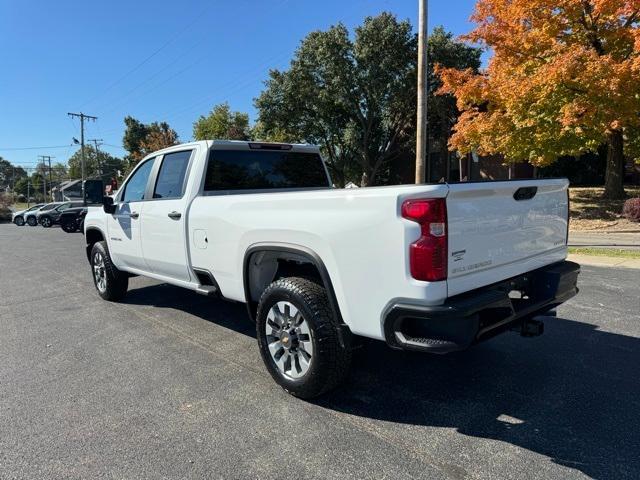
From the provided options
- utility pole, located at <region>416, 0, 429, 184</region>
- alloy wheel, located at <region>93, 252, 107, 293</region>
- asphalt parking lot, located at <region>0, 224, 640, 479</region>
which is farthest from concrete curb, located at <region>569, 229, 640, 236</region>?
alloy wheel, located at <region>93, 252, 107, 293</region>

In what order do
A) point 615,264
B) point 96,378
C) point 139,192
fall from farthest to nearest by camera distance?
point 615,264, point 139,192, point 96,378

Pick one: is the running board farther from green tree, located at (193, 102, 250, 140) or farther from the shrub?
green tree, located at (193, 102, 250, 140)

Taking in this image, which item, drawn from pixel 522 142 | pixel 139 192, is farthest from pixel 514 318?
pixel 522 142

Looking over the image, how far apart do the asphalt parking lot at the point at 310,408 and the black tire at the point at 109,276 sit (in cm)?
111

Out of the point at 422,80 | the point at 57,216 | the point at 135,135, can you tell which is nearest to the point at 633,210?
the point at 422,80

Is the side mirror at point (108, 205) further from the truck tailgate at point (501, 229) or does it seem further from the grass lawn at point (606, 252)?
the grass lawn at point (606, 252)

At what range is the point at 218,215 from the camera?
414cm

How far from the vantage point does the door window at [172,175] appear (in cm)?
494

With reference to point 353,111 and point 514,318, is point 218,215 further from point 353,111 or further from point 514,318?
point 353,111

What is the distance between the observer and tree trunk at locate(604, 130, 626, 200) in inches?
692

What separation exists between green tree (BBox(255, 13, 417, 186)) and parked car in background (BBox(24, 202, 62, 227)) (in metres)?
15.0

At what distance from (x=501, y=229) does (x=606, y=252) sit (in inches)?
346

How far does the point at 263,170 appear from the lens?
5.20 metres

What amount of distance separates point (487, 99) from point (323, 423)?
618 inches
